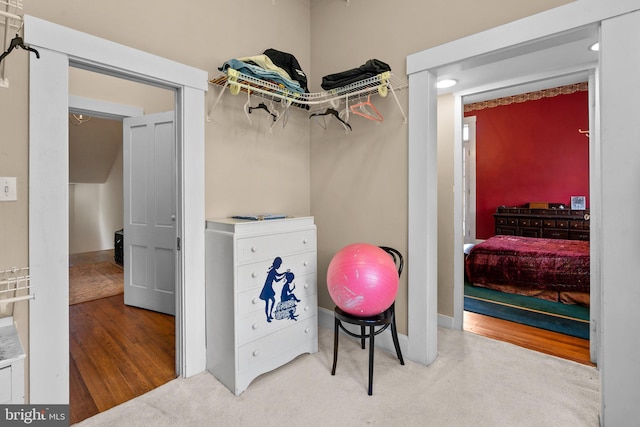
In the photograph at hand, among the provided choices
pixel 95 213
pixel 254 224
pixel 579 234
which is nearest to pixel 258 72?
pixel 254 224

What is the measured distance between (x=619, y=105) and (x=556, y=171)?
5.07m

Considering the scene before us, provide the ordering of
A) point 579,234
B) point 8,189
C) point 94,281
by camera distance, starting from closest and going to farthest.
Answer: point 8,189 → point 94,281 → point 579,234

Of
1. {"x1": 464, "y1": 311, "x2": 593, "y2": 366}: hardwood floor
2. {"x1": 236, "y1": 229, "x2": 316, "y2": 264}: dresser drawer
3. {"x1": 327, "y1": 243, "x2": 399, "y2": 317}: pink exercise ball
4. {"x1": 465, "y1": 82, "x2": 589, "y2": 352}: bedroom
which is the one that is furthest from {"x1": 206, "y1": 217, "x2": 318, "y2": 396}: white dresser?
{"x1": 465, "y1": 82, "x2": 589, "y2": 352}: bedroom

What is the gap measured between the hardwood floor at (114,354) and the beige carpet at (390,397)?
0.57ft

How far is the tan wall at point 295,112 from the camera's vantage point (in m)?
1.61

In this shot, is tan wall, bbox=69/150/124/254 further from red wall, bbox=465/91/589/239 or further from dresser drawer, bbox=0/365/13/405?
red wall, bbox=465/91/589/239

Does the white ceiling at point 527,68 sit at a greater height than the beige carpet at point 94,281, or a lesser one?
greater

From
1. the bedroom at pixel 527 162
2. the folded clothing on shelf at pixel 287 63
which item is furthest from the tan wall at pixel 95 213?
the bedroom at pixel 527 162

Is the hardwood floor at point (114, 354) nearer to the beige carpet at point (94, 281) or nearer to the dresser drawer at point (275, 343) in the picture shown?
the beige carpet at point (94, 281)

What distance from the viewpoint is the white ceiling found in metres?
1.99

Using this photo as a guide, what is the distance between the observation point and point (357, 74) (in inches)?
92.8

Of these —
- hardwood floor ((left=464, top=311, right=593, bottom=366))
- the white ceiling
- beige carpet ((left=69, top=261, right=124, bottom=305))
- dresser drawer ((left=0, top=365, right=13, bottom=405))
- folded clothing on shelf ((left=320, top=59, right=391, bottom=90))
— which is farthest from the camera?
beige carpet ((left=69, top=261, right=124, bottom=305))

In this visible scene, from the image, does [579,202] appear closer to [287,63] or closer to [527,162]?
[527,162]

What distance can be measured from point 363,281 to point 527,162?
5796 millimetres
